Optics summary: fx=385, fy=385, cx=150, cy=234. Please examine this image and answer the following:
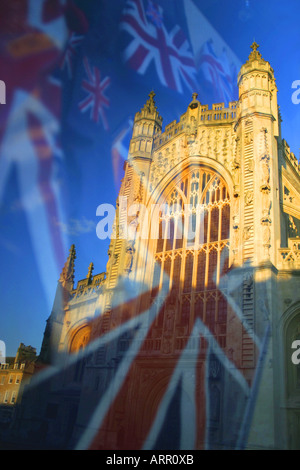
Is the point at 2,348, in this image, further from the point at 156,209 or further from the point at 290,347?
the point at 290,347

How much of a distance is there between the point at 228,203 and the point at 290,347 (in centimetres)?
772

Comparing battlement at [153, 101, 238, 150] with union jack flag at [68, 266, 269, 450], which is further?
battlement at [153, 101, 238, 150]

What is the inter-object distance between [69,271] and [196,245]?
13.0 m

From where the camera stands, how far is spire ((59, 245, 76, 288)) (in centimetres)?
2820

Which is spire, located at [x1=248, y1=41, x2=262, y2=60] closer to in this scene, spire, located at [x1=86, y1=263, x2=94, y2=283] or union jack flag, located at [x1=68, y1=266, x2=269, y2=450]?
union jack flag, located at [x1=68, y1=266, x2=269, y2=450]

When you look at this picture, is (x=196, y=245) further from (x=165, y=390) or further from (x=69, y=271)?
(x=69, y=271)

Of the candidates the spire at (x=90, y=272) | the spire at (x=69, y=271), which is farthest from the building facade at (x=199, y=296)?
the spire at (x=69, y=271)

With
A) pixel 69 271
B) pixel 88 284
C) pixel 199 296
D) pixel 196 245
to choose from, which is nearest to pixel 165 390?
pixel 199 296

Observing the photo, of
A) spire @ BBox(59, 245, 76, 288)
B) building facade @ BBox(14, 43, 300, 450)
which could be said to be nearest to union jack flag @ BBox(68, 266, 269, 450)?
building facade @ BBox(14, 43, 300, 450)

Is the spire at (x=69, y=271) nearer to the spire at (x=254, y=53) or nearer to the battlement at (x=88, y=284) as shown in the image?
the battlement at (x=88, y=284)

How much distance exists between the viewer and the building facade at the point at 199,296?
1411 centimetres

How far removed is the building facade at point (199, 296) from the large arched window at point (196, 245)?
0.07 metres

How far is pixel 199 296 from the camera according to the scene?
711 inches

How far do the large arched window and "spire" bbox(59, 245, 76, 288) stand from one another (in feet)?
32.7
